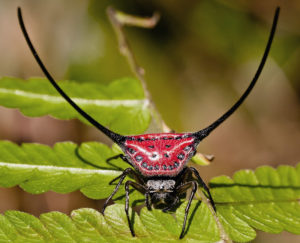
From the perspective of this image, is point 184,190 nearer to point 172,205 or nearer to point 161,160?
point 172,205

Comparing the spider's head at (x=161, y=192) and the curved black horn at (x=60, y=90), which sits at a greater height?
the curved black horn at (x=60, y=90)

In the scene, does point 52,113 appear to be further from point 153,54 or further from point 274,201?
point 153,54

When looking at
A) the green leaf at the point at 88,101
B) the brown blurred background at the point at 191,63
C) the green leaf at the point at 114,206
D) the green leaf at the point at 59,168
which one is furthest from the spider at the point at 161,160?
the brown blurred background at the point at 191,63

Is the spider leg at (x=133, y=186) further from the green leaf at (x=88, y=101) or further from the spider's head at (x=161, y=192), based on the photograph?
the green leaf at (x=88, y=101)

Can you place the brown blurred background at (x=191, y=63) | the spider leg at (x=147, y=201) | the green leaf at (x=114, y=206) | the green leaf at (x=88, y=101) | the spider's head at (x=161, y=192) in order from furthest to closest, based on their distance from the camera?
the brown blurred background at (x=191, y=63) < the green leaf at (x=88, y=101) < the spider's head at (x=161, y=192) < the spider leg at (x=147, y=201) < the green leaf at (x=114, y=206)

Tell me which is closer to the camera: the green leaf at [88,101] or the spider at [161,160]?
the spider at [161,160]

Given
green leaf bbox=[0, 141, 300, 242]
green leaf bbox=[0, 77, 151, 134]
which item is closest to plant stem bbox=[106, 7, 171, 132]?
green leaf bbox=[0, 77, 151, 134]
